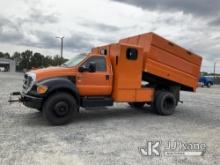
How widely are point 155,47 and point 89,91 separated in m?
2.92

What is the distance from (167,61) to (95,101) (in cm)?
326

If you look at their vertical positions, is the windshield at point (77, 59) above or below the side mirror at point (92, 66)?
above

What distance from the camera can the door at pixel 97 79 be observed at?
7719mm

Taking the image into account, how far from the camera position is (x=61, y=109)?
7.23 meters

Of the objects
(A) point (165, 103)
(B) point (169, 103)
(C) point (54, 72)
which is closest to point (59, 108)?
(C) point (54, 72)

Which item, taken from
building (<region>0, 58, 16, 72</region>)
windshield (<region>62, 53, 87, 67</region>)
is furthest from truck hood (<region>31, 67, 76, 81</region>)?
building (<region>0, 58, 16, 72</region>)

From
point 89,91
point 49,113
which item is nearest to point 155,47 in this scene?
point 89,91

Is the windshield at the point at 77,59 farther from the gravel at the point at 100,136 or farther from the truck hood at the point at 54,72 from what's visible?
the gravel at the point at 100,136

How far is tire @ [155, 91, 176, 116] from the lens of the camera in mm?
9398

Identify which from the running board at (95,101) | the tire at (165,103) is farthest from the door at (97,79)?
the tire at (165,103)

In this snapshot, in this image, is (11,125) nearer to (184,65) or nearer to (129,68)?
(129,68)

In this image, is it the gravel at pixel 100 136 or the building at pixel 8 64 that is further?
the building at pixel 8 64

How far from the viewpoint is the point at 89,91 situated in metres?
7.89

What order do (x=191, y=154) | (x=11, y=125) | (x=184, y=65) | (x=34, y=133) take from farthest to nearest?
(x=184, y=65)
(x=11, y=125)
(x=34, y=133)
(x=191, y=154)
